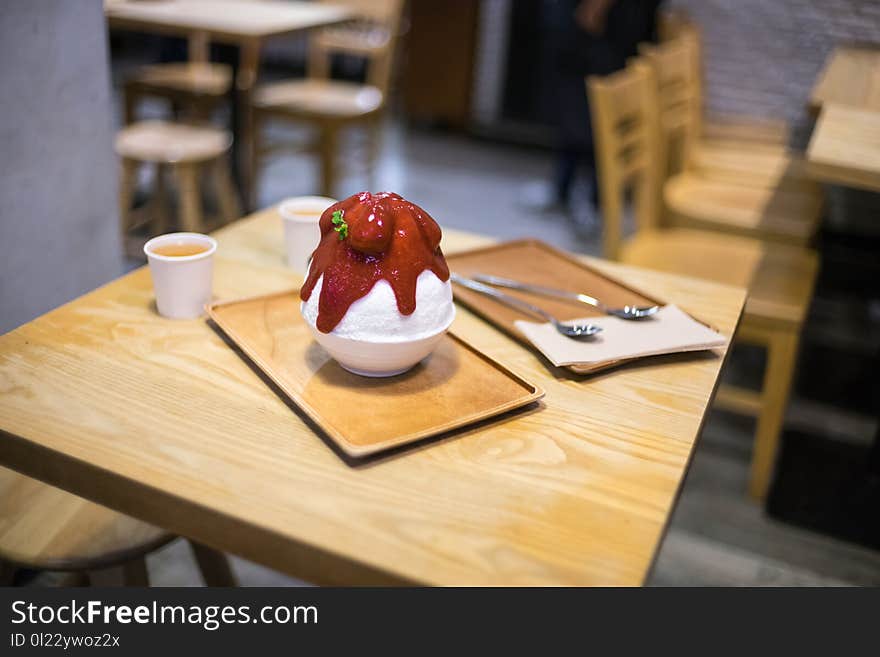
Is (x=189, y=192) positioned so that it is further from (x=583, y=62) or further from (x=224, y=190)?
(x=583, y=62)

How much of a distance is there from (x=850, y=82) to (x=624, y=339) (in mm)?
2064

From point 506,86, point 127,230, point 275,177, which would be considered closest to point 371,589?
point 127,230

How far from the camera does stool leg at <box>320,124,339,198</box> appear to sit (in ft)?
11.4

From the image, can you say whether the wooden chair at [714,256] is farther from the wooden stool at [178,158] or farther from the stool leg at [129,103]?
the stool leg at [129,103]

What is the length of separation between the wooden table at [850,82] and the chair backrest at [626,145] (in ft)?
1.55

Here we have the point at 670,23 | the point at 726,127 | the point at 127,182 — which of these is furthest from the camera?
the point at 670,23

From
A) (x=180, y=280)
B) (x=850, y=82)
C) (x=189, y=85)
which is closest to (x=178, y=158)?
(x=189, y=85)

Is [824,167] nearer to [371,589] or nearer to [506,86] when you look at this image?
[371,589]

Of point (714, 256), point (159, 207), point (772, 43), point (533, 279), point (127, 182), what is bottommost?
point (159, 207)

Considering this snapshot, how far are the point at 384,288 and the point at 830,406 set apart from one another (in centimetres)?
204

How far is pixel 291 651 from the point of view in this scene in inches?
31.2

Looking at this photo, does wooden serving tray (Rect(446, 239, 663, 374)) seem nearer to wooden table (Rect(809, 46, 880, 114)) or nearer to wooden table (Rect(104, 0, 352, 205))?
wooden table (Rect(809, 46, 880, 114))

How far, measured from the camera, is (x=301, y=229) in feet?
4.15

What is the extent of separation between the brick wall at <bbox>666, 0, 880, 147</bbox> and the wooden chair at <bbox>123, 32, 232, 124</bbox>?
7.52 ft
